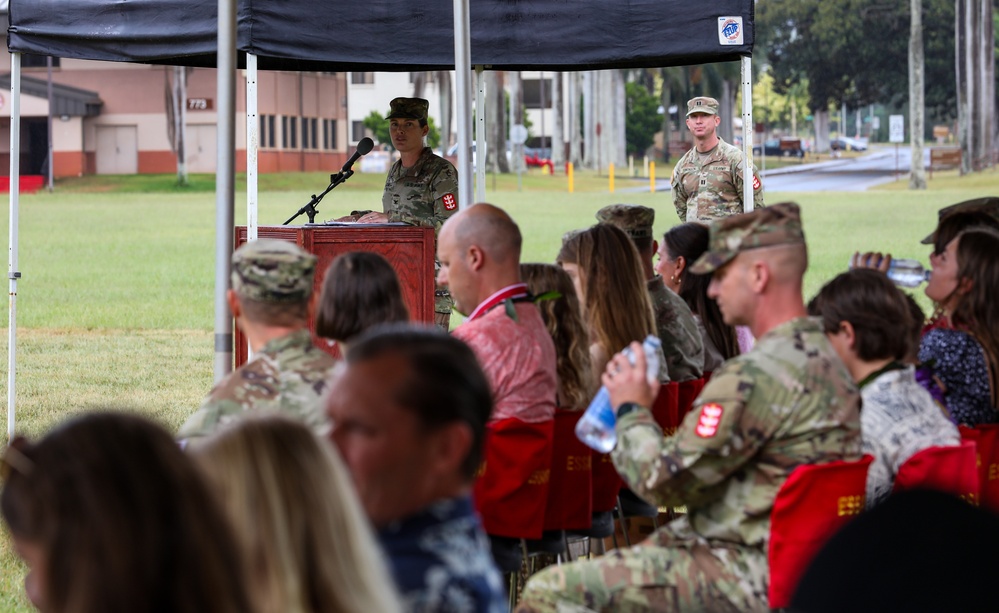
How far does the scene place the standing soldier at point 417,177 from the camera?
8453 mm

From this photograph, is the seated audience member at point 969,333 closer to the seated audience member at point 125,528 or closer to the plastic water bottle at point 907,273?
the plastic water bottle at point 907,273

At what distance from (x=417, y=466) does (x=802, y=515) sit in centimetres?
131

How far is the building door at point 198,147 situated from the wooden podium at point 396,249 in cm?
6269

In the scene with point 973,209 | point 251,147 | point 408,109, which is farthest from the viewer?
point 408,109

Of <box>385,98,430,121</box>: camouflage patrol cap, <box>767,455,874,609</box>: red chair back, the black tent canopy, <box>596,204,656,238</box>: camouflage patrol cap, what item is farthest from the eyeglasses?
<box>385,98,430,121</box>: camouflage patrol cap

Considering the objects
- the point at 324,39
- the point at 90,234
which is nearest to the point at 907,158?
the point at 90,234

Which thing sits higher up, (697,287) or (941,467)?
(697,287)

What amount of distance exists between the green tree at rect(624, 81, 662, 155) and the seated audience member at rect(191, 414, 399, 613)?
88382mm

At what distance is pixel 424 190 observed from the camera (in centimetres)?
855

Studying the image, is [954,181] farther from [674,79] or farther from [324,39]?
[324,39]

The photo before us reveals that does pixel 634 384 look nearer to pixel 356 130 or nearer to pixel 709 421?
pixel 709 421

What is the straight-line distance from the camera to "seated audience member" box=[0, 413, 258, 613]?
1.44 m

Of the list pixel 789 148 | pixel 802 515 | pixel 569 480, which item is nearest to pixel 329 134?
pixel 789 148

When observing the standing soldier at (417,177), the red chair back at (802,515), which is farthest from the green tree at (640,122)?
the red chair back at (802,515)
